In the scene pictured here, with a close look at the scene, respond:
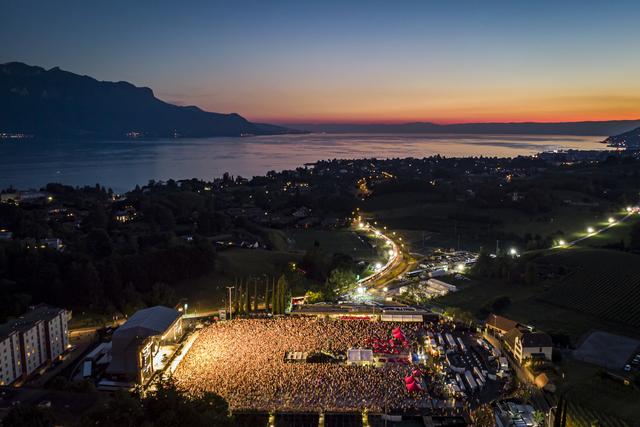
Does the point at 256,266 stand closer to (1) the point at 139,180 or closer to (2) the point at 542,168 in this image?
(1) the point at 139,180

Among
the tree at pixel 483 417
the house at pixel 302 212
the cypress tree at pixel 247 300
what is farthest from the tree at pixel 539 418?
the house at pixel 302 212

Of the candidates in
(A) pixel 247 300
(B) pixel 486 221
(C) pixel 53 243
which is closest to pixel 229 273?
(A) pixel 247 300

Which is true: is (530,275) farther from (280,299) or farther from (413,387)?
(413,387)

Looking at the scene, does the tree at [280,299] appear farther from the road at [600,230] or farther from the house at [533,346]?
the road at [600,230]

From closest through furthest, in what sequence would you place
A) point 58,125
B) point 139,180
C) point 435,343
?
point 435,343 < point 139,180 < point 58,125

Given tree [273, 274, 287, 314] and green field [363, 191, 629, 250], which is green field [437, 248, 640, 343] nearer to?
tree [273, 274, 287, 314]

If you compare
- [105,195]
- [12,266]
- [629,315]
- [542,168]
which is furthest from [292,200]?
[542,168]
